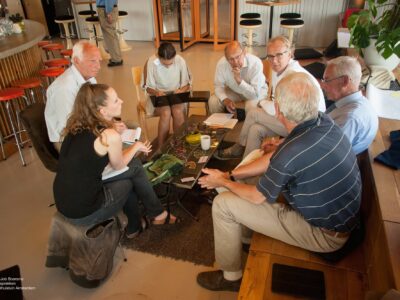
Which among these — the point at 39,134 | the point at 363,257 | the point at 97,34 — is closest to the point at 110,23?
the point at 97,34

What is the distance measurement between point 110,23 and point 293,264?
6.03m

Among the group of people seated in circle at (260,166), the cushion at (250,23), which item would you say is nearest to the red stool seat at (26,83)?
the group of people seated in circle at (260,166)

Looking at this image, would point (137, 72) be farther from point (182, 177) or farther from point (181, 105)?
point (182, 177)

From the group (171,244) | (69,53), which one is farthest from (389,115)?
(69,53)

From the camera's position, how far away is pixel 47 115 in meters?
2.54

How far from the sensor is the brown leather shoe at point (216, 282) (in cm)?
204

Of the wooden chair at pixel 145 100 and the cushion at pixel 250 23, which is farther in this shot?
the cushion at pixel 250 23

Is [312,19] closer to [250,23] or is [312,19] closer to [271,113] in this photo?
[250,23]

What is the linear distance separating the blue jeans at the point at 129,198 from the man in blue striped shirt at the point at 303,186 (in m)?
0.71

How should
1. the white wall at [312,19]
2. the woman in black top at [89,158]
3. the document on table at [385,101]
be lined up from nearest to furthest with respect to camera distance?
the woman in black top at [89,158], the document on table at [385,101], the white wall at [312,19]

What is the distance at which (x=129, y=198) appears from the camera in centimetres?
241

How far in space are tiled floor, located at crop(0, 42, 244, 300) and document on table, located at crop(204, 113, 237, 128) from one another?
1.34 metres

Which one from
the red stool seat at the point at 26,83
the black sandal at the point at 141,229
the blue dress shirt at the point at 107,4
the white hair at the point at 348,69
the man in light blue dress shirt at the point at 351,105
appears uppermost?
the blue dress shirt at the point at 107,4

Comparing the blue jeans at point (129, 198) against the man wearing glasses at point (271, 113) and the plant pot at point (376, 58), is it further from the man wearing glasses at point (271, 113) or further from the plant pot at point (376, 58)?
the plant pot at point (376, 58)
